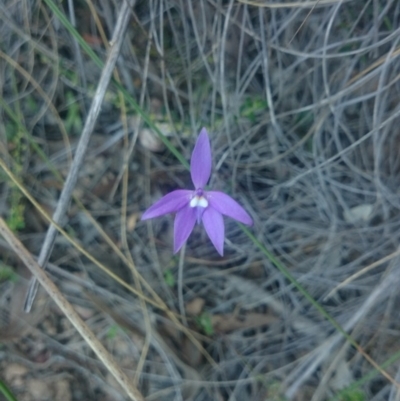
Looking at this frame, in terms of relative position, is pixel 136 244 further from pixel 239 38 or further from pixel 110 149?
pixel 239 38

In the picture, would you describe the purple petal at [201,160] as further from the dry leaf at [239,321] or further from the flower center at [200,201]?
the dry leaf at [239,321]

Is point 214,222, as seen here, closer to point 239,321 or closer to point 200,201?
point 200,201

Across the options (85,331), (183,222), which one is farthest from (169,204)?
(85,331)

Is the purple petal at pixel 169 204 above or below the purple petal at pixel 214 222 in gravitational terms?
above

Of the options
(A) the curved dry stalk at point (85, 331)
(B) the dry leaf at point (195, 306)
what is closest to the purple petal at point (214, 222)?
(A) the curved dry stalk at point (85, 331)

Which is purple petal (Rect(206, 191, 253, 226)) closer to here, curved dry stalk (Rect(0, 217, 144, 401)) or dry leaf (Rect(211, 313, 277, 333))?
curved dry stalk (Rect(0, 217, 144, 401))

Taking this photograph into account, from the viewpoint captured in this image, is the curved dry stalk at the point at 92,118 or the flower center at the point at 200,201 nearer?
the flower center at the point at 200,201

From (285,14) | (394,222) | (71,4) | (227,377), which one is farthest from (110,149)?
(394,222)

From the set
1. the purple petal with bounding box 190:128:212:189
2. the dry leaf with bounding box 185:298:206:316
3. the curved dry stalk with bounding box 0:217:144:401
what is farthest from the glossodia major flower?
the dry leaf with bounding box 185:298:206:316
